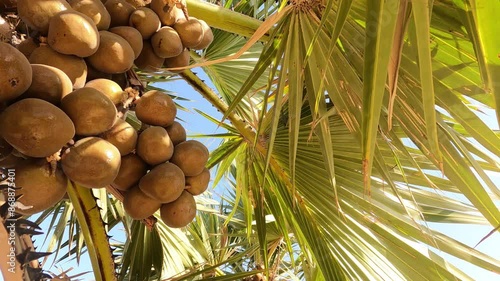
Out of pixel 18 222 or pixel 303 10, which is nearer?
pixel 18 222

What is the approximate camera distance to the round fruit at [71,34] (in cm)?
112

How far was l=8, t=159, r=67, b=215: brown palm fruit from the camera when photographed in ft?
3.13

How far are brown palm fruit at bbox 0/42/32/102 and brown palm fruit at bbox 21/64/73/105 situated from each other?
0.10 ft

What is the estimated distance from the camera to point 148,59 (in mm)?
1485

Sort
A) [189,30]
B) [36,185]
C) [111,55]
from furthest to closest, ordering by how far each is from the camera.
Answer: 1. [189,30]
2. [111,55]
3. [36,185]

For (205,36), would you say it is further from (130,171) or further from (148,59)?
(130,171)

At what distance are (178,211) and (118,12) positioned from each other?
610 mm

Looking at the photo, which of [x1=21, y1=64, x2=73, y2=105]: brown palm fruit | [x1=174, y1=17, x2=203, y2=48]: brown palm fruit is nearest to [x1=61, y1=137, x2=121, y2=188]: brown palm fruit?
[x1=21, y1=64, x2=73, y2=105]: brown palm fruit

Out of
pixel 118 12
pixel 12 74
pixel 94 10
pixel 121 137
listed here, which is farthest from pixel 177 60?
pixel 12 74

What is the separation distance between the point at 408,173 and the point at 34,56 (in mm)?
1188

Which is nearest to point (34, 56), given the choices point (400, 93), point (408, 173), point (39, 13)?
point (39, 13)

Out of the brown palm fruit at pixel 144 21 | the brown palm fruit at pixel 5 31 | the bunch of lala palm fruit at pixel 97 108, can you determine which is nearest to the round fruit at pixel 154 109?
the bunch of lala palm fruit at pixel 97 108

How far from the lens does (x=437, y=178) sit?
1.63 meters

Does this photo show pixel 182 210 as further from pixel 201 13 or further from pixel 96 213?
pixel 201 13
